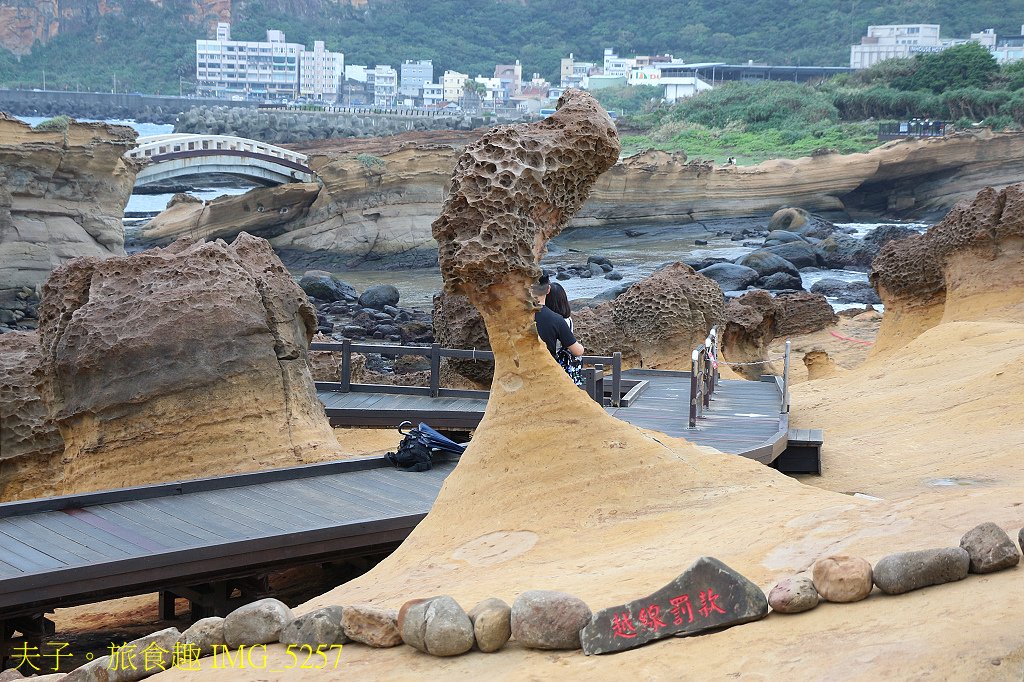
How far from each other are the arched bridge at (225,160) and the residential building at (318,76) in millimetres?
62321

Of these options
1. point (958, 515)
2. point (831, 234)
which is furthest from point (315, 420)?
point (831, 234)

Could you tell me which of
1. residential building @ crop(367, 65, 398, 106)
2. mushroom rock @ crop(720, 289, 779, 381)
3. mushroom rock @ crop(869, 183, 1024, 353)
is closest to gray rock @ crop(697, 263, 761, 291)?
mushroom rock @ crop(720, 289, 779, 381)

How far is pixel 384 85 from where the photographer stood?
314ft

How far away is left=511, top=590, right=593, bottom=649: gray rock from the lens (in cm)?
328

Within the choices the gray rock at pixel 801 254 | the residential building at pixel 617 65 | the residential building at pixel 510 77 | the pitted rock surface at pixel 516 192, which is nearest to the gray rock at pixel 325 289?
the gray rock at pixel 801 254

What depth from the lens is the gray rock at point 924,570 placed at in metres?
3.12

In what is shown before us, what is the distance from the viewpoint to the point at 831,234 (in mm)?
33281

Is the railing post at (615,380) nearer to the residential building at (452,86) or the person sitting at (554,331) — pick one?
the person sitting at (554,331)

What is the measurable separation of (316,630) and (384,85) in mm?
95237

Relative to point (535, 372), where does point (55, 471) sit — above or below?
below

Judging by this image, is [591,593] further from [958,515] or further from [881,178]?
[881,178]

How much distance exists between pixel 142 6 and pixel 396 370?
323 ft

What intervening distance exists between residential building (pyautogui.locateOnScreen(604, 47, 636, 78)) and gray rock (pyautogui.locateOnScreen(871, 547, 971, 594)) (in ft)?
300

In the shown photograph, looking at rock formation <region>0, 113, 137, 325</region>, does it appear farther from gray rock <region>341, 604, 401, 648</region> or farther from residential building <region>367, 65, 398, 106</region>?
residential building <region>367, 65, 398, 106</region>
